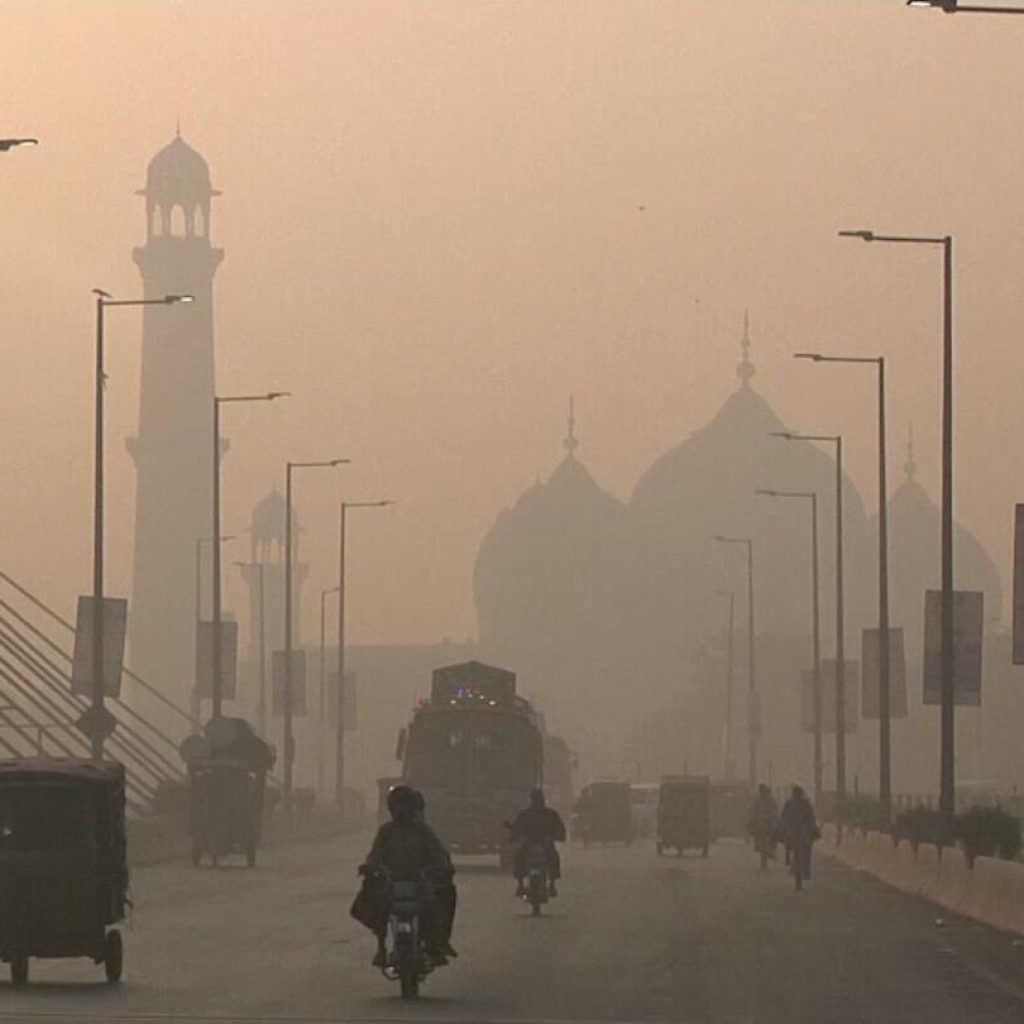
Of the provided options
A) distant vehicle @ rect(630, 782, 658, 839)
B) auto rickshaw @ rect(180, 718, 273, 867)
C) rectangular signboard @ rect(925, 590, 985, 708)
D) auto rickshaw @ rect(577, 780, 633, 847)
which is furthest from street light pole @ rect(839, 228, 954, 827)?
distant vehicle @ rect(630, 782, 658, 839)

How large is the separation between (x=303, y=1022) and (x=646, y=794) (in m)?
105

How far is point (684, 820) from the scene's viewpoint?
87.9 metres

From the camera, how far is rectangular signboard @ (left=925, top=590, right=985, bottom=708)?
197 feet

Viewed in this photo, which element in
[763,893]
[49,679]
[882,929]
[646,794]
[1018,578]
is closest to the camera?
[882,929]

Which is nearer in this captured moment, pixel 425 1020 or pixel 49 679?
pixel 425 1020

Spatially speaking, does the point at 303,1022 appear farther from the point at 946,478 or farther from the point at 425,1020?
the point at 946,478

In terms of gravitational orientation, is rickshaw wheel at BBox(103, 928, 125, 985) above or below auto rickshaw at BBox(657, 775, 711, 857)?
above

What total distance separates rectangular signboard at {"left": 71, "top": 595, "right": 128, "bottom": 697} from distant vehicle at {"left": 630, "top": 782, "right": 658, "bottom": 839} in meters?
53.8

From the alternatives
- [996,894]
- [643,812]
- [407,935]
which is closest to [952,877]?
[996,894]

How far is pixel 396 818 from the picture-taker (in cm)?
3036

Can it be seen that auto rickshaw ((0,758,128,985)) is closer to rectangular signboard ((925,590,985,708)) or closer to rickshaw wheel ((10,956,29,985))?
rickshaw wheel ((10,956,29,985))

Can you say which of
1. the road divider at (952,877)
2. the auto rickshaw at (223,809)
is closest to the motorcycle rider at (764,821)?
the road divider at (952,877)

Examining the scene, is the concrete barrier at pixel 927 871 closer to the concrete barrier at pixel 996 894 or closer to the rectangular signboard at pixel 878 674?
the concrete barrier at pixel 996 894

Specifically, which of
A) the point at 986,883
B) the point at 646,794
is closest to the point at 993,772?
the point at 646,794
